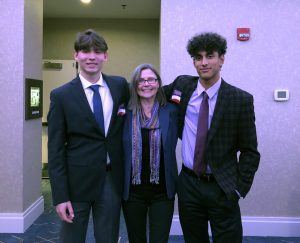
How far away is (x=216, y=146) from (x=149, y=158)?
15.4 inches

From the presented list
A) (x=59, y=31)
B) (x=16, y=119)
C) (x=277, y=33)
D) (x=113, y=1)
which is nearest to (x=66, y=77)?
(x=59, y=31)

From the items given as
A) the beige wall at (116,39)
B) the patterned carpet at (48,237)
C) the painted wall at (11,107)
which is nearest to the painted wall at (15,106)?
the painted wall at (11,107)

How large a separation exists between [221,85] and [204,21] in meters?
1.67

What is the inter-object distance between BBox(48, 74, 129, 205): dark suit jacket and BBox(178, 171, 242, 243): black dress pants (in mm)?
455

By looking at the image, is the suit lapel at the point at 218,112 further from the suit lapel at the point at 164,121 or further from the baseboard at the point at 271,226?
the baseboard at the point at 271,226

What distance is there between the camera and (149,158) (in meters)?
2.13

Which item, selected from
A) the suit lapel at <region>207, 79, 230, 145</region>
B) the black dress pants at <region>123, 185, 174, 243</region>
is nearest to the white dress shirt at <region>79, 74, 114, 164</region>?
the black dress pants at <region>123, 185, 174, 243</region>

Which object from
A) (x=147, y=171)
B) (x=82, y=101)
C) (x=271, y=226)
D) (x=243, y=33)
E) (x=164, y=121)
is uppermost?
(x=243, y=33)

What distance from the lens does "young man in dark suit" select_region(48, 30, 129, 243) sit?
2031 millimetres

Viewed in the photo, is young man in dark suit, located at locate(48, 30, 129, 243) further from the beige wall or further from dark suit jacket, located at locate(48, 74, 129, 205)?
the beige wall

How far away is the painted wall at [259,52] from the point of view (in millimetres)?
3574

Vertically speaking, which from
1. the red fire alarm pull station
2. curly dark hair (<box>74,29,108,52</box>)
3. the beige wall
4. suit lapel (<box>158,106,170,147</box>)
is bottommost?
suit lapel (<box>158,106,170,147</box>)

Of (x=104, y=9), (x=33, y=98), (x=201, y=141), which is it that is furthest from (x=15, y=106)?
(x=104, y=9)

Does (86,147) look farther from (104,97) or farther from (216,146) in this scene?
(216,146)
